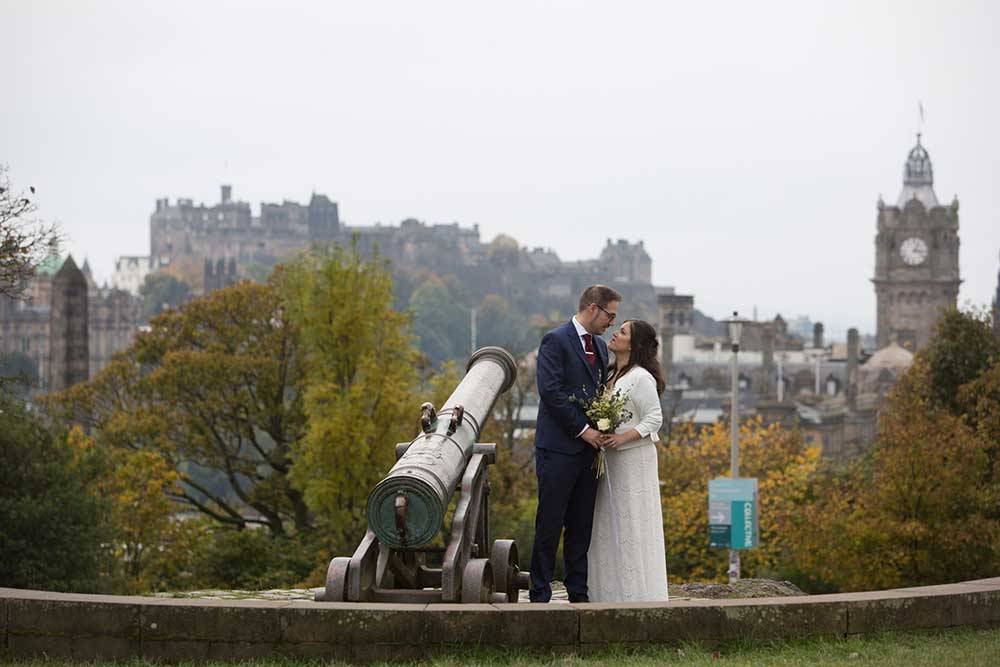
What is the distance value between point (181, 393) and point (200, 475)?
52172mm

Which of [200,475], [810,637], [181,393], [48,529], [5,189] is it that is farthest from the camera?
[200,475]

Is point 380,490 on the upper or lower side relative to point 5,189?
lower

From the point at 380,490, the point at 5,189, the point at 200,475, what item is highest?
the point at 5,189

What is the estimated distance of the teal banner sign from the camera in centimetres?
2684

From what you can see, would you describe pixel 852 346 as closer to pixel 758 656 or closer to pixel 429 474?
pixel 429 474

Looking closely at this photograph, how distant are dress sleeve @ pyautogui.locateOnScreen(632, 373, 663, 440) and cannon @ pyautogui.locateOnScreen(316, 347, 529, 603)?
3.93 ft

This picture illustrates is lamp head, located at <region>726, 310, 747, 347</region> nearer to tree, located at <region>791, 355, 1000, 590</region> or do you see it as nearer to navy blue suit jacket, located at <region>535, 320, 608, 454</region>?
tree, located at <region>791, 355, 1000, 590</region>

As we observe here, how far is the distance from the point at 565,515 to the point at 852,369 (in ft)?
342

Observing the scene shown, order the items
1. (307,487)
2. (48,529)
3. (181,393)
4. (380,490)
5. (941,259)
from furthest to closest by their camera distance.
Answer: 1. (941,259)
2. (181,393)
3. (307,487)
4. (48,529)
5. (380,490)

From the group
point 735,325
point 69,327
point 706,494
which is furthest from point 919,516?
point 69,327

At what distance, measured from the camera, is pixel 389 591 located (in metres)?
9.92

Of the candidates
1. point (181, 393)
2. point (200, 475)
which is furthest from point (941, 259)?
point (181, 393)

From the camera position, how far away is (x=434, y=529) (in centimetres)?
980

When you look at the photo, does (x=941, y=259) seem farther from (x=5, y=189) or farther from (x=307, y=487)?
(x=5, y=189)
